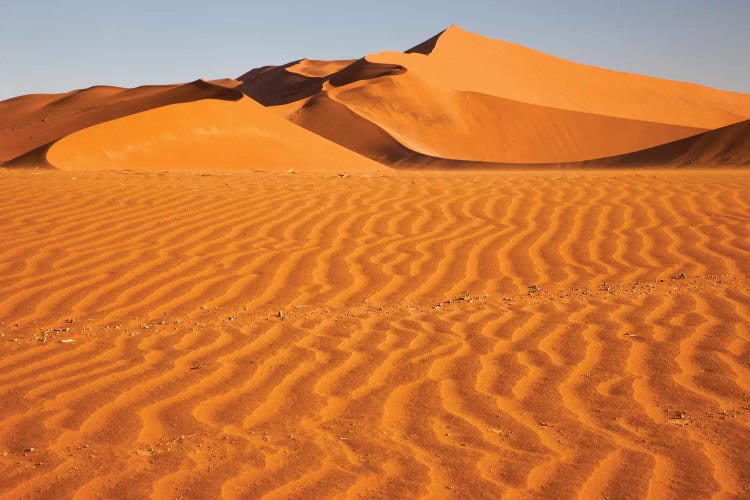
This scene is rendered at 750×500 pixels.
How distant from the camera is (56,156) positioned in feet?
55.5

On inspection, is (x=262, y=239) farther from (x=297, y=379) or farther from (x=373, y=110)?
(x=373, y=110)

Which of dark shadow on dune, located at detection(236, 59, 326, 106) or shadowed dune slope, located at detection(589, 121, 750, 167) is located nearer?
shadowed dune slope, located at detection(589, 121, 750, 167)

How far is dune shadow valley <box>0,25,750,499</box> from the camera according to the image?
3.07m

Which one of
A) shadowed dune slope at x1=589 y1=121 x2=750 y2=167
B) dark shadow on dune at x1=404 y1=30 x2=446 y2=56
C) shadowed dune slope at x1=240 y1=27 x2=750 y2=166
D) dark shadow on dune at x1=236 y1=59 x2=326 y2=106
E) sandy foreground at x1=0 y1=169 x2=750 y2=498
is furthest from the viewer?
dark shadow on dune at x1=404 y1=30 x2=446 y2=56

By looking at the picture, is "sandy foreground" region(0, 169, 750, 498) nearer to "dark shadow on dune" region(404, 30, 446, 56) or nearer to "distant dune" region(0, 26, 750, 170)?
"distant dune" region(0, 26, 750, 170)

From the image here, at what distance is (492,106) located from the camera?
3925 cm

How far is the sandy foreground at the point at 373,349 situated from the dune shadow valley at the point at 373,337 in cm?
2

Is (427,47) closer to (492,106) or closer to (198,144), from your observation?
(492,106)

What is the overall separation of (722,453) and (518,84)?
1781 inches

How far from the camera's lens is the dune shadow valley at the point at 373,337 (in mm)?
3070

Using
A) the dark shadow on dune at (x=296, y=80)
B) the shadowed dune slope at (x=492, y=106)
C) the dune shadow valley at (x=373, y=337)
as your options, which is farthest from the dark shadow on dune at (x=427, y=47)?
the dune shadow valley at (x=373, y=337)

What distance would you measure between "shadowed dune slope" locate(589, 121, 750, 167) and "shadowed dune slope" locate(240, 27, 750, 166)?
23.1 ft

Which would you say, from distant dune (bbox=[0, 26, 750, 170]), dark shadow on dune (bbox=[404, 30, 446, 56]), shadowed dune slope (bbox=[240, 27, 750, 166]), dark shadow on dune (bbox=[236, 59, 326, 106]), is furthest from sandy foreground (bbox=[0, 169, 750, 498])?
dark shadow on dune (bbox=[404, 30, 446, 56])

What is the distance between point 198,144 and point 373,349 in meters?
15.7
